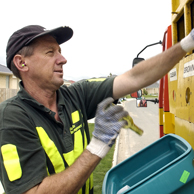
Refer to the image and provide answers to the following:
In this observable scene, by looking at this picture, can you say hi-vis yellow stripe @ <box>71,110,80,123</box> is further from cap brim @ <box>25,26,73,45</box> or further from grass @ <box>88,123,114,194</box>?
grass @ <box>88,123,114,194</box>

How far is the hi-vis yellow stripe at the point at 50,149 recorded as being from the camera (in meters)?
1.39

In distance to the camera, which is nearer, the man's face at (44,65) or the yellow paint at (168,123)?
the man's face at (44,65)

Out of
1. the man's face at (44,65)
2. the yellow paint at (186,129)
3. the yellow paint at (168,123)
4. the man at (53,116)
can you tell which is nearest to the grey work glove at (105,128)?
the man at (53,116)

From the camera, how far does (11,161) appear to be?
116cm

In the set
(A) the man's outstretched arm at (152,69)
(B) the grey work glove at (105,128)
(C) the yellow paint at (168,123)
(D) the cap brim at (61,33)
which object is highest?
(D) the cap brim at (61,33)

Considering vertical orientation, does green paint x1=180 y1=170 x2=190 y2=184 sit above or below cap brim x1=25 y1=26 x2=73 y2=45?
below

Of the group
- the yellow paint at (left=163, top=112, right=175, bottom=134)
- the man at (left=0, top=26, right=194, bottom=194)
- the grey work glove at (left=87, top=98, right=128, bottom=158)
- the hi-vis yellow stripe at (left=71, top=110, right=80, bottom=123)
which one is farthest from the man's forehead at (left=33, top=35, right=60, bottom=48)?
the yellow paint at (left=163, top=112, right=175, bottom=134)

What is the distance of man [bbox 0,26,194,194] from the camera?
1184mm

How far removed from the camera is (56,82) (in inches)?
66.5

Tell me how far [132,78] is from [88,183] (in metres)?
1.06

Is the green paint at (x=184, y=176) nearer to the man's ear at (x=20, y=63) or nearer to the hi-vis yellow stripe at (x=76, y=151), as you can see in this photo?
the hi-vis yellow stripe at (x=76, y=151)

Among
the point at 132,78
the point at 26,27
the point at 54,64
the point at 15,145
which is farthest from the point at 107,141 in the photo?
the point at 26,27

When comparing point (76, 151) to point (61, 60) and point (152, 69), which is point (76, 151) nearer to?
point (61, 60)

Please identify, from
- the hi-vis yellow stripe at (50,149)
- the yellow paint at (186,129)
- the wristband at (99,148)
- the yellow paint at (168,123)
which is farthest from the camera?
the yellow paint at (168,123)
